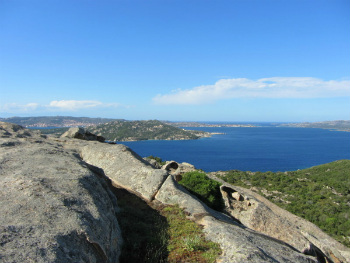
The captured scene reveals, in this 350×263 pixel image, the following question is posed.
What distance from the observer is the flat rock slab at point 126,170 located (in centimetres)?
1186

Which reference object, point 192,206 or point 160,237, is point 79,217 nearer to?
point 160,237

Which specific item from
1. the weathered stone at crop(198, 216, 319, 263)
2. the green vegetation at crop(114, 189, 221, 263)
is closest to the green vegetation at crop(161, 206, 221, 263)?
the green vegetation at crop(114, 189, 221, 263)

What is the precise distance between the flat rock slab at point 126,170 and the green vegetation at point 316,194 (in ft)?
87.7

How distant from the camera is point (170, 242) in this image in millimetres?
7383

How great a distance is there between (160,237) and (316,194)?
4898 centimetres

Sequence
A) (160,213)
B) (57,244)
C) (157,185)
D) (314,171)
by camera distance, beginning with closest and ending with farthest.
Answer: (57,244)
(160,213)
(157,185)
(314,171)

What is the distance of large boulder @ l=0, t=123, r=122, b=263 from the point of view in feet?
14.9

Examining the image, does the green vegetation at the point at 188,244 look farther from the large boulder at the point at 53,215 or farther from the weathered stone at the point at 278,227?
the weathered stone at the point at 278,227

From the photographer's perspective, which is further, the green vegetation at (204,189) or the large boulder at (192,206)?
the green vegetation at (204,189)

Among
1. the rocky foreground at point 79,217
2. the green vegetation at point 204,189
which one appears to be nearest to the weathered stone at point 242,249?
the rocky foreground at point 79,217

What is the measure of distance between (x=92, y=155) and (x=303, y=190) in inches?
1847

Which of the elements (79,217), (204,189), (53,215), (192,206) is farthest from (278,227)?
(53,215)

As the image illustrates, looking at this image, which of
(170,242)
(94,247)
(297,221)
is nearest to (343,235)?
(297,221)

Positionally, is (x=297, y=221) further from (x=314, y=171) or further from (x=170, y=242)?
(x=314, y=171)
